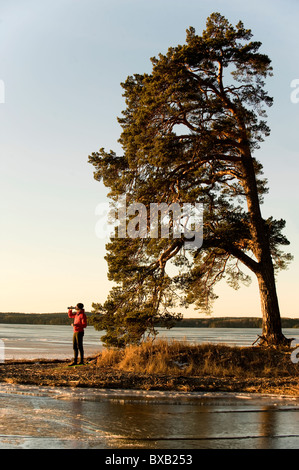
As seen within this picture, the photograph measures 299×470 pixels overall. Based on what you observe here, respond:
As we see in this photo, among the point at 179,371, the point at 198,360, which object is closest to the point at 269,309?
the point at 198,360

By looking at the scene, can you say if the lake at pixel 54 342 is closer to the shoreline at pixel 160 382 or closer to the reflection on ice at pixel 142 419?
the shoreline at pixel 160 382

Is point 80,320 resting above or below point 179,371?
above

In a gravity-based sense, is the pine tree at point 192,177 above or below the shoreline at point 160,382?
above

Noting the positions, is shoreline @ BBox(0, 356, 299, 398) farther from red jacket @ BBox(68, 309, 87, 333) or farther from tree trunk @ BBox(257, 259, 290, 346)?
tree trunk @ BBox(257, 259, 290, 346)

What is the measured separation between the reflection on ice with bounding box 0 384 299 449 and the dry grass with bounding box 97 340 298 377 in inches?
182

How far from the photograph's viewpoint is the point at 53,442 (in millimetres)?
6387

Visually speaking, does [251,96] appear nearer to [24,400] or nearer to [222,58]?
[222,58]

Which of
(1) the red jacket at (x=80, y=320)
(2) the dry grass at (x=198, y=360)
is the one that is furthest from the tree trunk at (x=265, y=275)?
(1) the red jacket at (x=80, y=320)

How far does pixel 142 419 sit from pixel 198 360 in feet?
30.0

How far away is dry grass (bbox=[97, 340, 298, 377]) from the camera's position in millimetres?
15898

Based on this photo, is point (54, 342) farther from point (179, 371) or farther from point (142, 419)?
point (142, 419)

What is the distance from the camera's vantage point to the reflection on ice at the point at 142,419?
6.55 meters

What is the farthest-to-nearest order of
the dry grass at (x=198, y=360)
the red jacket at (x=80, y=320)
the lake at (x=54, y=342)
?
the lake at (x=54, y=342) < the red jacket at (x=80, y=320) < the dry grass at (x=198, y=360)

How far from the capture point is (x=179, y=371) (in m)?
15.7
